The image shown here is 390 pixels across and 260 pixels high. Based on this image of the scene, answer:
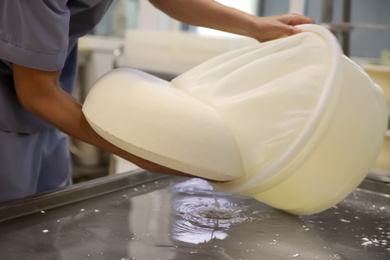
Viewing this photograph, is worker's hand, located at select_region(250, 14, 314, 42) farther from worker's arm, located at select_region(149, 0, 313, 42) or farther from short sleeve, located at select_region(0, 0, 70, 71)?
short sleeve, located at select_region(0, 0, 70, 71)

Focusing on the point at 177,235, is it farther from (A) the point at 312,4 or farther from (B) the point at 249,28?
(A) the point at 312,4

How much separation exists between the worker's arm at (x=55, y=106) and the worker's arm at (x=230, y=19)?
0.35 m

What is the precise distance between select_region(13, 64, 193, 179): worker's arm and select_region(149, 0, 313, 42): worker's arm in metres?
0.35

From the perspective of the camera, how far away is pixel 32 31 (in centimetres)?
87

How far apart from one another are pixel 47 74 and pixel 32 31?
72mm

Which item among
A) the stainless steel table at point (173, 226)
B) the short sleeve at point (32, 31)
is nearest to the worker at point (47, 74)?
the short sleeve at point (32, 31)

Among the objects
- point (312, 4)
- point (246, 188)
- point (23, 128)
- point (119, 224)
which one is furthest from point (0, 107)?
point (312, 4)

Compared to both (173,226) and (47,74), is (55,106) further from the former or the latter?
(173,226)

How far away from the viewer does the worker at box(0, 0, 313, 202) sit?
2.86 ft

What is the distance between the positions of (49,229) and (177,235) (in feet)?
0.68

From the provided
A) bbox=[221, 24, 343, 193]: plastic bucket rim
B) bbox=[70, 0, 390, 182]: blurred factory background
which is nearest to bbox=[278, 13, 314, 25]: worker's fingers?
bbox=[221, 24, 343, 193]: plastic bucket rim

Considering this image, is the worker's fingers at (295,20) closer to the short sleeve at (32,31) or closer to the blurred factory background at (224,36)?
the short sleeve at (32,31)

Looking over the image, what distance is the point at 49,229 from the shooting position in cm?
90

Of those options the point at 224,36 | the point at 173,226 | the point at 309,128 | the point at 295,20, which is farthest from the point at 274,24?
the point at 224,36
